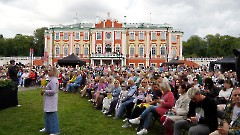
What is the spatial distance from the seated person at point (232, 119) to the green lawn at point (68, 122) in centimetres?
304

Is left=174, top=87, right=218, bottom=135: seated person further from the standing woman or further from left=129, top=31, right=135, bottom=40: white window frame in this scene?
left=129, top=31, right=135, bottom=40: white window frame

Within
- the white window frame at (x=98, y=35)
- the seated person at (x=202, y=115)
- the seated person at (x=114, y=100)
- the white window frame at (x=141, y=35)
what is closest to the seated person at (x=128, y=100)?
the seated person at (x=114, y=100)

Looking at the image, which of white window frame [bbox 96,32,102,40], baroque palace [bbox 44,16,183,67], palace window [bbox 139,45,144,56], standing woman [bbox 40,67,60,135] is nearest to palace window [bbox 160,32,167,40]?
baroque palace [bbox 44,16,183,67]

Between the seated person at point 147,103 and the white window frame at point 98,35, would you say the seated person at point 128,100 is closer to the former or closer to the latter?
the seated person at point 147,103

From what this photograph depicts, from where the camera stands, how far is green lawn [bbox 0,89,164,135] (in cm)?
821

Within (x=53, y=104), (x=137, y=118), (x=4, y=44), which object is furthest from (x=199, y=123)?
(x=4, y=44)

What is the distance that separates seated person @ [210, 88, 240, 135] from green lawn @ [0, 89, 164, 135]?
304 centimetres

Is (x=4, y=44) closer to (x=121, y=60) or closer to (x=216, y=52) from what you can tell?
(x=121, y=60)

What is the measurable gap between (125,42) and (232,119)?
56.6 m

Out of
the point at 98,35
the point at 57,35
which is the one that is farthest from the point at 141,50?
the point at 57,35

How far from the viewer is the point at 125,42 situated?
61.5 m

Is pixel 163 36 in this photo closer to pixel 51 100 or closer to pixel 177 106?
pixel 177 106

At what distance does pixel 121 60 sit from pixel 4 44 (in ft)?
139

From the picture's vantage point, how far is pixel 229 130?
4.82 meters
